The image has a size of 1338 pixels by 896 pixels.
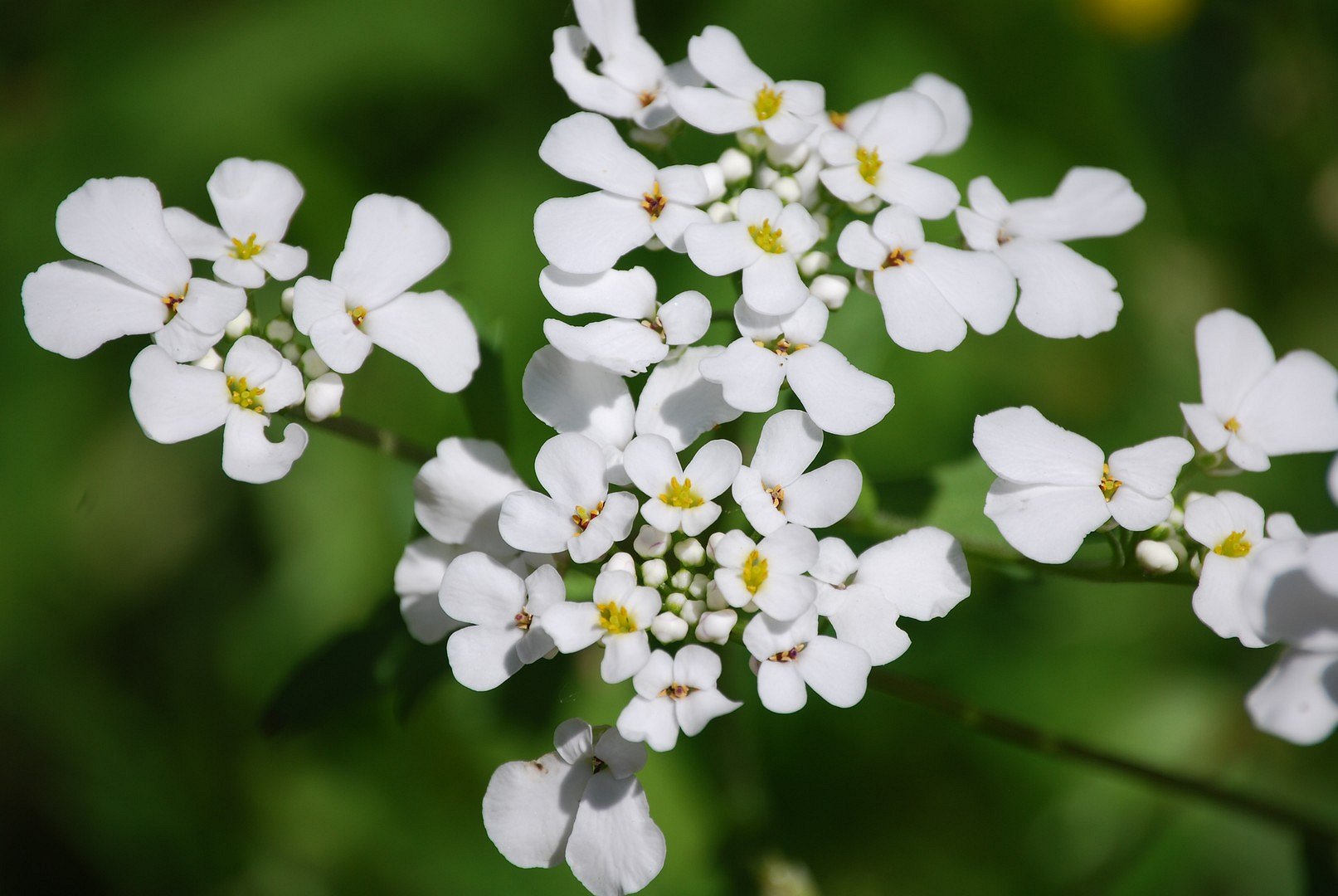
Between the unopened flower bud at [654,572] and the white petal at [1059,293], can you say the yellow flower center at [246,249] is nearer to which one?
the unopened flower bud at [654,572]

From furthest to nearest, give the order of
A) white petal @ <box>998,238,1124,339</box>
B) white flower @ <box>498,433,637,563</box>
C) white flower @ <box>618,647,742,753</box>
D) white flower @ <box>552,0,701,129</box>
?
white flower @ <box>552,0,701,129</box> → white petal @ <box>998,238,1124,339</box> → white flower @ <box>498,433,637,563</box> → white flower @ <box>618,647,742,753</box>

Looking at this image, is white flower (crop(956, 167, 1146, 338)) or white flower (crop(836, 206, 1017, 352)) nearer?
white flower (crop(836, 206, 1017, 352))

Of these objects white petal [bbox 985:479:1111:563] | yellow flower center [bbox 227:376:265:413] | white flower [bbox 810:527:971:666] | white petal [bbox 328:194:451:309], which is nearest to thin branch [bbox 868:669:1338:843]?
white flower [bbox 810:527:971:666]

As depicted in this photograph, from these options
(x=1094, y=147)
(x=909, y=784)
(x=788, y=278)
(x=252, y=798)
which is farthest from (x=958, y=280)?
(x=252, y=798)

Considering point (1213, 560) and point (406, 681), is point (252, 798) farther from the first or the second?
point (1213, 560)

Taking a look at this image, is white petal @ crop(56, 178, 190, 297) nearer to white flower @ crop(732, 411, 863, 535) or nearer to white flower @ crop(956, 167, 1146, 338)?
white flower @ crop(732, 411, 863, 535)

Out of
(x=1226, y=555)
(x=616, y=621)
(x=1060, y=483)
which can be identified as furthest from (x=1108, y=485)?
(x=616, y=621)

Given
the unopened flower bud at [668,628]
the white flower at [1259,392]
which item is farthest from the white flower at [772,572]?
the white flower at [1259,392]
